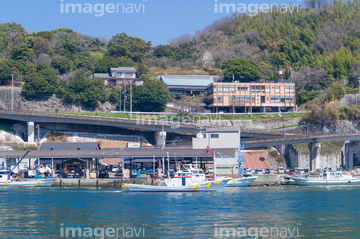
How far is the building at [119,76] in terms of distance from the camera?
13612 centimetres

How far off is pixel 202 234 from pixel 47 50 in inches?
4955

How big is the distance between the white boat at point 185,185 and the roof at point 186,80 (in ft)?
269

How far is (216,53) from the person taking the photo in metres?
168

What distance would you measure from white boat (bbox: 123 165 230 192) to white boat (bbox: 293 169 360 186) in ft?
57.2

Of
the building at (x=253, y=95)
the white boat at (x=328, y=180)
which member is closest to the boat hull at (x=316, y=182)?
the white boat at (x=328, y=180)

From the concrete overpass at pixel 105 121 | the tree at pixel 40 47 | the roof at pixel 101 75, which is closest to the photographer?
the concrete overpass at pixel 105 121

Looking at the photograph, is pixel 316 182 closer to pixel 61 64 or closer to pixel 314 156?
pixel 314 156

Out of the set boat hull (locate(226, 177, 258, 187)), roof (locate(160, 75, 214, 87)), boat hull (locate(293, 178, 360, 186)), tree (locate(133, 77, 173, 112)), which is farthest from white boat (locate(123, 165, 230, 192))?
roof (locate(160, 75, 214, 87))

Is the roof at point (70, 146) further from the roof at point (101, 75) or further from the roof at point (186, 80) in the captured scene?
the roof at point (186, 80)

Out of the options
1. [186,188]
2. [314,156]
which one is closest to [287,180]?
[314,156]

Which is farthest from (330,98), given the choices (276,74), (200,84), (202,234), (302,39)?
(202,234)

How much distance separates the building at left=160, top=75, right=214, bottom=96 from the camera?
5630 inches

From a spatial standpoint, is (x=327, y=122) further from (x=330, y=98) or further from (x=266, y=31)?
(x=266, y=31)

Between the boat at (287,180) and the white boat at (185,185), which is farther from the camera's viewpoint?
the boat at (287,180)
